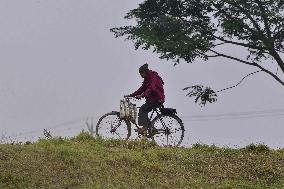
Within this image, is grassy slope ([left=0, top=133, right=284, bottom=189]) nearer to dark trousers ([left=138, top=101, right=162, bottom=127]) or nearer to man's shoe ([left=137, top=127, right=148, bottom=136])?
man's shoe ([left=137, top=127, right=148, bottom=136])

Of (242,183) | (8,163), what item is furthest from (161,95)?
(8,163)

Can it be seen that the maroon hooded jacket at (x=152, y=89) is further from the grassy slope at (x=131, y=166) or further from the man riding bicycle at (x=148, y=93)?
the grassy slope at (x=131, y=166)

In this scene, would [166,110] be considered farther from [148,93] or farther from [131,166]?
[131,166]

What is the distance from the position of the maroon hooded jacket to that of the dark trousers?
0.13m

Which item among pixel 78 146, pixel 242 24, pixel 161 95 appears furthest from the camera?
pixel 242 24

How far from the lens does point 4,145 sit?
42.2 feet

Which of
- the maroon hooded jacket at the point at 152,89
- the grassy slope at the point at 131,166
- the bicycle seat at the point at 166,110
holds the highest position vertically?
the maroon hooded jacket at the point at 152,89

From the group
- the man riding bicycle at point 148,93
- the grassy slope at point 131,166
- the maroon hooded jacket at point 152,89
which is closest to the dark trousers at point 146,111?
the man riding bicycle at point 148,93

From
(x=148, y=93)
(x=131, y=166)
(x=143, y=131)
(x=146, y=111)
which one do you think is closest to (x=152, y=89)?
(x=148, y=93)

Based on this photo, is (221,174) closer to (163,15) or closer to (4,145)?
(4,145)

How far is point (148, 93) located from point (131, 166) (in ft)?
9.79

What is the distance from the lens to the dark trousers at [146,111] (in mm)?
14875

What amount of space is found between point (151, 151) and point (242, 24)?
784cm

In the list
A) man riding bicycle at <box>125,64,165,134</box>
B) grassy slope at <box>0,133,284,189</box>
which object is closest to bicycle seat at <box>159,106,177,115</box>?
man riding bicycle at <box>125,64,165,134</box>
